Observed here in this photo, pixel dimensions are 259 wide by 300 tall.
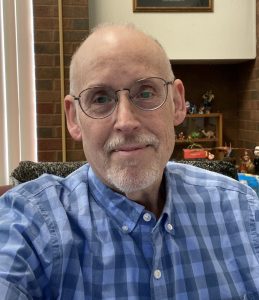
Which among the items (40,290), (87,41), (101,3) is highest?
(101,3)

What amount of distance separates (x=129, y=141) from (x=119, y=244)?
0.76 ft

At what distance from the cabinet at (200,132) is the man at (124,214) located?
2.71 metres

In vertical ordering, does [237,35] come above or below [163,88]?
above

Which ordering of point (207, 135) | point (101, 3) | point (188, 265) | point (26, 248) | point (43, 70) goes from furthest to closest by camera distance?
point (207, 135), point (101, 3), point (43, 70), point (188, 265), point (26, 248)

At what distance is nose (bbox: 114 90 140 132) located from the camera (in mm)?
919

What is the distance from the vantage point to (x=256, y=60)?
359 centimetres

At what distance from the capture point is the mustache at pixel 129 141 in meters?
0.93

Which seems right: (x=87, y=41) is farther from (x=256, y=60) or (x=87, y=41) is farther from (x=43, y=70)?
(x=256, y=60)

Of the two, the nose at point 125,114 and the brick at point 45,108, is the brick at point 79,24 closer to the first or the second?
the brick at point 45,108

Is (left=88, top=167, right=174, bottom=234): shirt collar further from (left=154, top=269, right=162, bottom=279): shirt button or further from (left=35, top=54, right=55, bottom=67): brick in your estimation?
(left=35, top=54, right=55, bottom=67): brick

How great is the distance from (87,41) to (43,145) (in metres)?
2.24

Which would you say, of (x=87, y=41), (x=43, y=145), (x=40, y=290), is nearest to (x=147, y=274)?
(x=40, y=290)

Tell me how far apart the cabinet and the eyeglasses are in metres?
2.77

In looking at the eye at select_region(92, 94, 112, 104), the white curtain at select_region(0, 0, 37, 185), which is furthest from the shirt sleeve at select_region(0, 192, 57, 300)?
the white curtain at select_region(0, 0, 37, 185)
